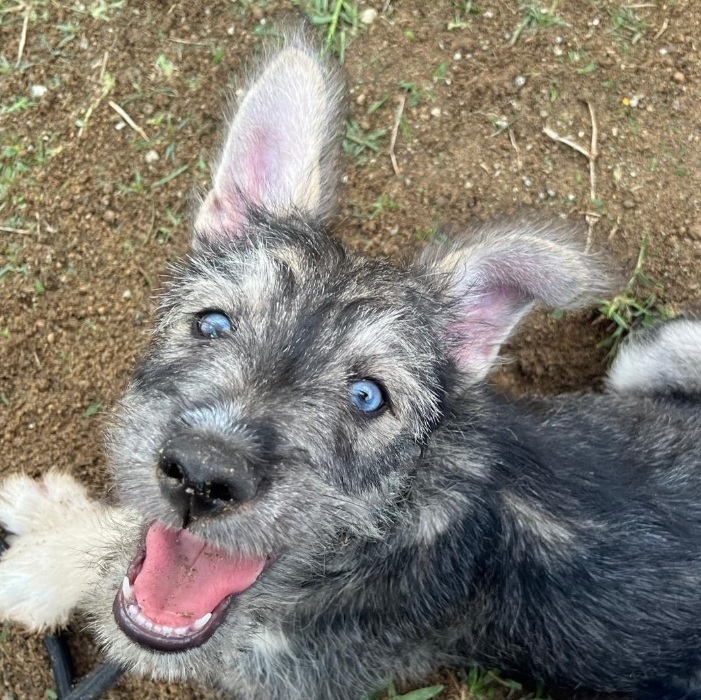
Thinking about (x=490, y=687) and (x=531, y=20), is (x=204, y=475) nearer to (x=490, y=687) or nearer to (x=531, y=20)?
(x=490, y=687)

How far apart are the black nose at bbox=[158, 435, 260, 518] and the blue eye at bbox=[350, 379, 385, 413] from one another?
0.61 m

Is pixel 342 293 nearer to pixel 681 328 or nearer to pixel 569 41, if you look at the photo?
pixel 681 328

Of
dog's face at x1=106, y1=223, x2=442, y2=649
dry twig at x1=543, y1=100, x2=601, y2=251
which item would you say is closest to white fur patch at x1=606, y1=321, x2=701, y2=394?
dry twig at x1=543, y1=100, x2=601, y2=251

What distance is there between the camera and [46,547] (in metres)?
4.03

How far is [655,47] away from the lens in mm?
4754

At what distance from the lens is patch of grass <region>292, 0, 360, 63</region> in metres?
4.62

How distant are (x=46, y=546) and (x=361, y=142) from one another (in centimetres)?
299

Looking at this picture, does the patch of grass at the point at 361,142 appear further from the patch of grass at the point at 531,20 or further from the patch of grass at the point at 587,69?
the patch of grass at the point at 587,69

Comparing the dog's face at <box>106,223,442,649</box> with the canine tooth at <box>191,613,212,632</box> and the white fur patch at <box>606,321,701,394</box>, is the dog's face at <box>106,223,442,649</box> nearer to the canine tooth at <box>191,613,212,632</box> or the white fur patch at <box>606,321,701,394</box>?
the canine tooth at <box>191,613,212,632</box>

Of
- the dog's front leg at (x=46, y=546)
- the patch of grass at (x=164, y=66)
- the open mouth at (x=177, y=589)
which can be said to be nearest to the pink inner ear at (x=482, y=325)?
the open mouth at (x=177, y=589)

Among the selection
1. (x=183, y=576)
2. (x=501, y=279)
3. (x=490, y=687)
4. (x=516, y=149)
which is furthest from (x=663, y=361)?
(x=183, y=576)

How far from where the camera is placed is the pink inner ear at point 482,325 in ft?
10.1

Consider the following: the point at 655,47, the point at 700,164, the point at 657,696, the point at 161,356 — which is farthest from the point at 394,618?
the point at 655,47

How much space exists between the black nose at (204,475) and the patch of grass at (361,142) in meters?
2.89
